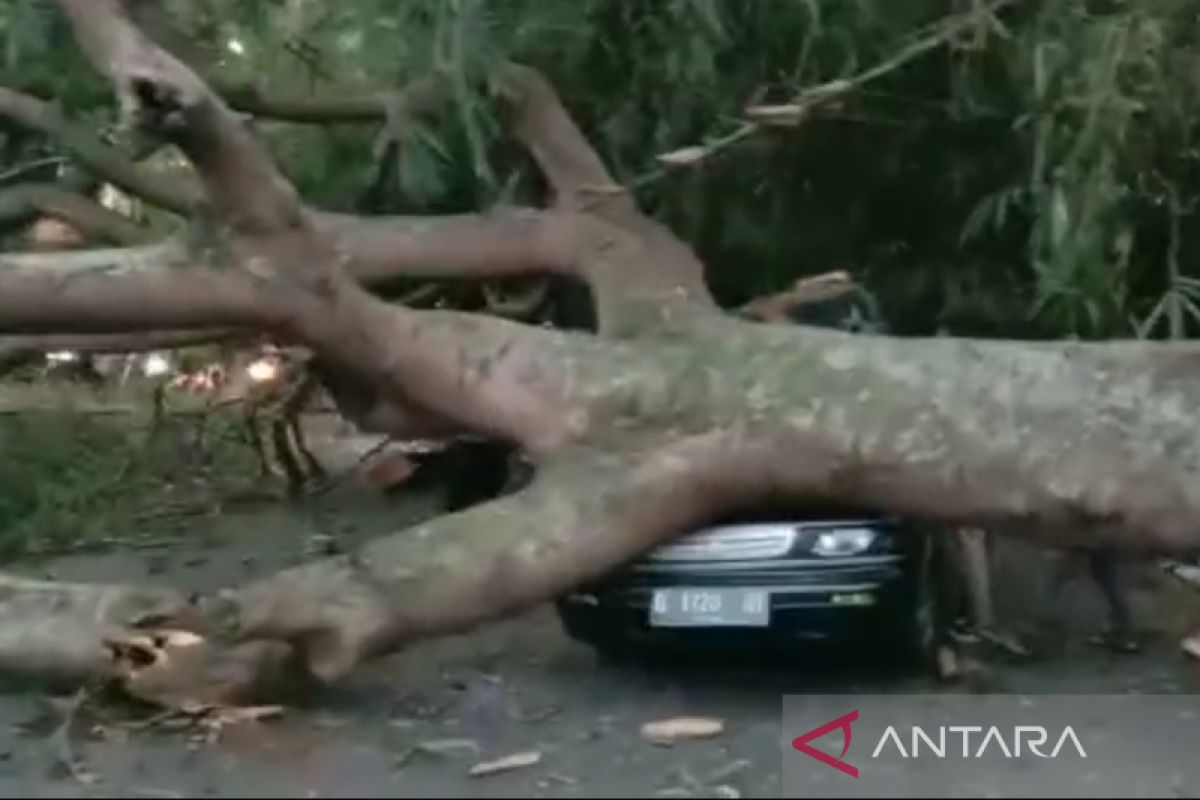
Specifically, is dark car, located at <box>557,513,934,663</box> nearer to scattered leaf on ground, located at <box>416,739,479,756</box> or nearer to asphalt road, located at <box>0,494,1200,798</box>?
asphalt road, located at <box>0,494,1200,798</box>

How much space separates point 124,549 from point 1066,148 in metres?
5.79

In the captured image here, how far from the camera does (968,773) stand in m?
6.05

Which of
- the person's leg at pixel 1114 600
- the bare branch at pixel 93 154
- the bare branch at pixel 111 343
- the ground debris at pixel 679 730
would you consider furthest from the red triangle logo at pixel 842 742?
the bare branch at pixel 93 154

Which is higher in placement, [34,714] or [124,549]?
[34,714]

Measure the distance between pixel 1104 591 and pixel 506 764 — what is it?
3.44m

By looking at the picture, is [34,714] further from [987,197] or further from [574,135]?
[987,197]

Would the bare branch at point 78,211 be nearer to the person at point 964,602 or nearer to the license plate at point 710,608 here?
the license plate at point 710,608

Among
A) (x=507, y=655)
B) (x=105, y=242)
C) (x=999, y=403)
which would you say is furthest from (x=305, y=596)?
(x=105, y=242)

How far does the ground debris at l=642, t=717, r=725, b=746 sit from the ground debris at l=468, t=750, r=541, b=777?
437 mm

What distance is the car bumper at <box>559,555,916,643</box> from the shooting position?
24.1 ft

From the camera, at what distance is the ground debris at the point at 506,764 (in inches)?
247

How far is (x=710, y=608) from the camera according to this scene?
735 centimetres

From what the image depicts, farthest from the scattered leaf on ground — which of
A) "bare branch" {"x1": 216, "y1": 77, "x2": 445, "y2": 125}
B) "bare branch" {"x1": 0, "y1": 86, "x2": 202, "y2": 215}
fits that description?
"bare branch" {"x1": 0, "y1": 86, "x2": 202, "y2": 215}

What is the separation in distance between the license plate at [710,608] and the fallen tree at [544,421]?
0.29 meters
